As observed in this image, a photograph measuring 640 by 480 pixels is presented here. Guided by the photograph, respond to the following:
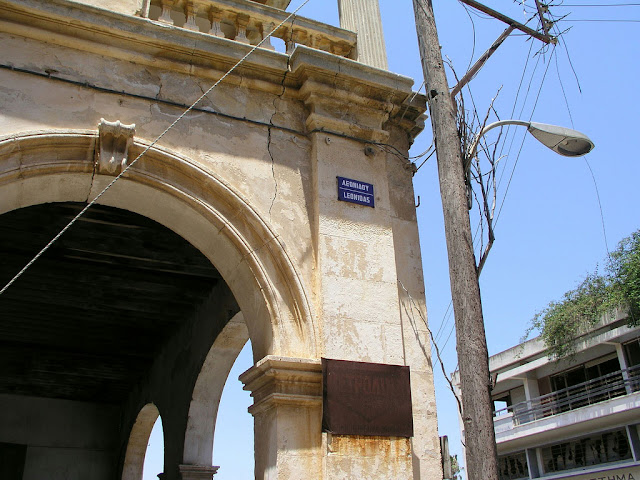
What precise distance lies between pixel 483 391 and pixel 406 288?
5.06 ft

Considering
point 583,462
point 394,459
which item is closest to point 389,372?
point 394,459

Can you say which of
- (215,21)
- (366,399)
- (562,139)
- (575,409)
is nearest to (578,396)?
(575,409)

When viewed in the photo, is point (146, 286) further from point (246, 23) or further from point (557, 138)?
point (557, 138)

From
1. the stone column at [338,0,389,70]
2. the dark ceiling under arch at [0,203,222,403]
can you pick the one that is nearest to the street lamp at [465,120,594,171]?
the stone column at [338,0,389,70]

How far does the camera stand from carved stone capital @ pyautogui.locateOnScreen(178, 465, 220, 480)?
708 cm

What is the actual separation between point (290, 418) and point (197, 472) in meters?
3.49

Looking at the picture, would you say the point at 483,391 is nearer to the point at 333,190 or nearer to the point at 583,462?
the point at 333,190

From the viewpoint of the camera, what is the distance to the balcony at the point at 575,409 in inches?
677

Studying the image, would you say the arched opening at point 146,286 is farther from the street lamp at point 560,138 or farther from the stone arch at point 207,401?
the street lamp at point 560,138

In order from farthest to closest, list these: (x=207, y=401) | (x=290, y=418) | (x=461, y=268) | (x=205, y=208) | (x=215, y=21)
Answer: (x=207, y=401)
(x=215, y=21)
(x=205, y=208)
(x=290, y=418)
(x=461, y=268)

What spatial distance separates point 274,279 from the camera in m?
4.52

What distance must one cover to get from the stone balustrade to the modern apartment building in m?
14.7

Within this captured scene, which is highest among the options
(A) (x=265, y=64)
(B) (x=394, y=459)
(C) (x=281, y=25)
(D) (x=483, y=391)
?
(C) (x=281, y=25)

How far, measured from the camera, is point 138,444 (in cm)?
977
